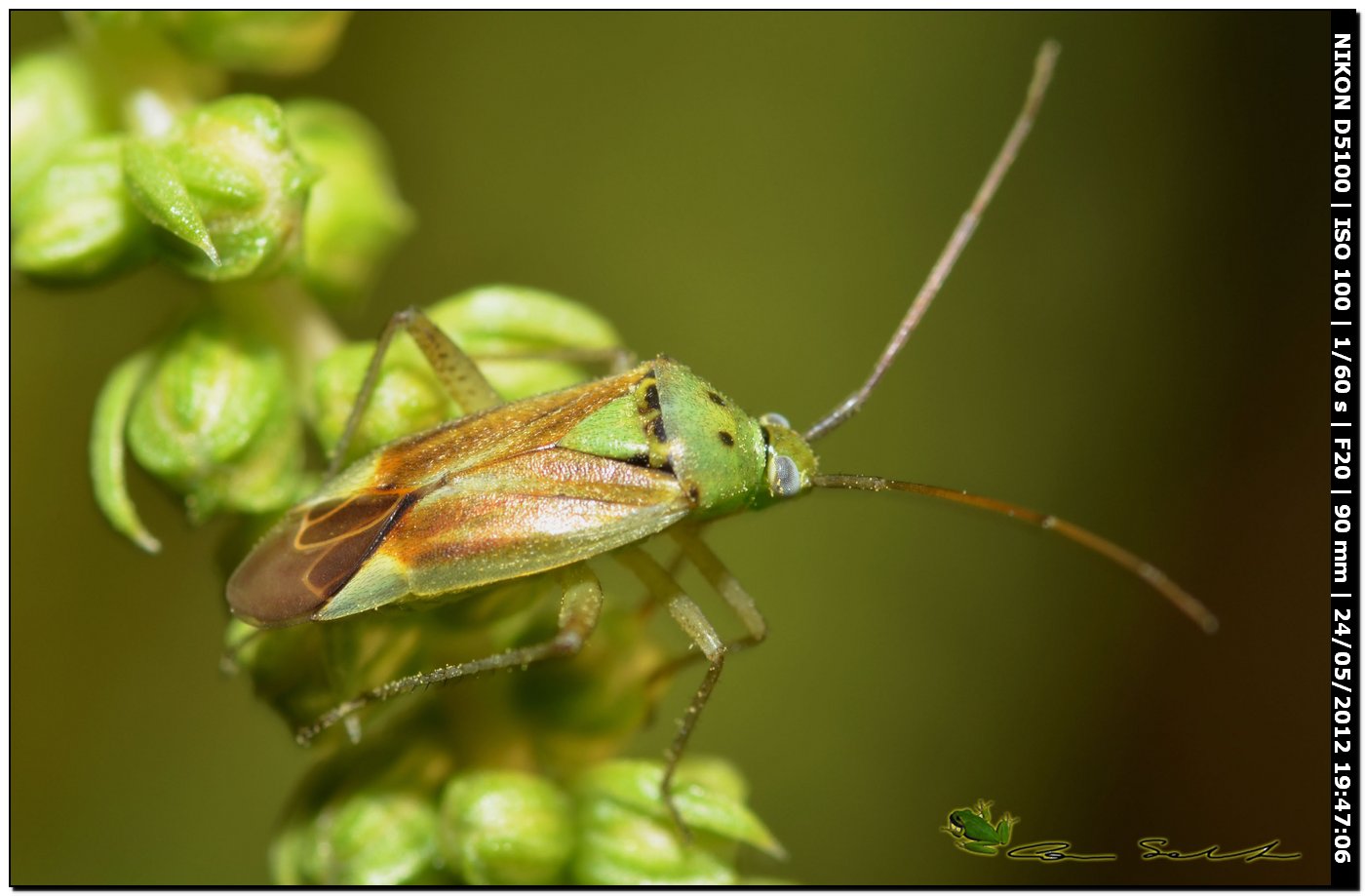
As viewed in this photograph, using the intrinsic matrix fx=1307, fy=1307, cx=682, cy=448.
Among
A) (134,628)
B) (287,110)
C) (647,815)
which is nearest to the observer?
(647,815)

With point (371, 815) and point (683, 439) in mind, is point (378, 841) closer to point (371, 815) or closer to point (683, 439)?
point (371, 815)

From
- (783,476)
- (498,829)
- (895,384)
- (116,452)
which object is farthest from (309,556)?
(895,384)

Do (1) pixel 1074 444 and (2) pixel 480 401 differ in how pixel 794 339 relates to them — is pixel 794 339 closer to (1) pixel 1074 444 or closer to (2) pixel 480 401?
(1) pixel 1074 444

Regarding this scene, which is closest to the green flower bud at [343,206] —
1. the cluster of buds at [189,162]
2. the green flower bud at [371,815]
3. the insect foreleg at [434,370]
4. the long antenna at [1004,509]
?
the cluster of buds at [189,162]

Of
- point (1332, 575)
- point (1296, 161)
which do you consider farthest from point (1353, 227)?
point (1332, 575)

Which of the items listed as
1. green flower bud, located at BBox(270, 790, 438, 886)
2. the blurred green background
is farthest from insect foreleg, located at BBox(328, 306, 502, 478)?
the blurred green background

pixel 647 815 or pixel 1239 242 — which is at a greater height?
pixel 1239 242

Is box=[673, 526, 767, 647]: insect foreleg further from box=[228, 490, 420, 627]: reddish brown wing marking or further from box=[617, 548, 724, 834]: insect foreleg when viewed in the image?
box=[228, 490, 420, 627]: reddish brown wing marking
